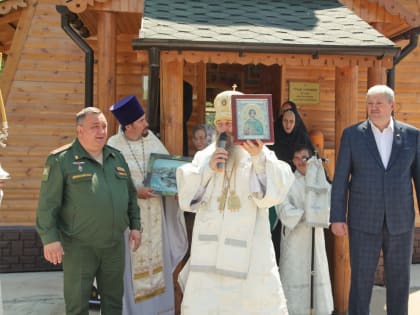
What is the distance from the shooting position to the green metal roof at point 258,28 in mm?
4312

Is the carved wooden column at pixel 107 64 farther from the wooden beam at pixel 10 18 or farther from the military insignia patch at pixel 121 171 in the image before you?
the wooden beam at pixel 10 18

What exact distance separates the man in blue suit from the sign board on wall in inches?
118

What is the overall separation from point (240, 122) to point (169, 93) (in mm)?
1599

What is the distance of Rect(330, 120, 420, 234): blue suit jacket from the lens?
3717 millimetres

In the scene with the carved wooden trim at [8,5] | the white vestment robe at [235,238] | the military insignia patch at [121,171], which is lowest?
the white vestment robe at [235,238]

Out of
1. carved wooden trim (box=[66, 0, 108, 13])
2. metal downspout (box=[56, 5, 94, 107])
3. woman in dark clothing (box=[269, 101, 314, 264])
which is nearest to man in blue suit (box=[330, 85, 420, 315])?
woman in dark clothing (box=[269, 101, 314, 264])

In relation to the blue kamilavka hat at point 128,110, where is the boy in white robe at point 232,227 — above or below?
below

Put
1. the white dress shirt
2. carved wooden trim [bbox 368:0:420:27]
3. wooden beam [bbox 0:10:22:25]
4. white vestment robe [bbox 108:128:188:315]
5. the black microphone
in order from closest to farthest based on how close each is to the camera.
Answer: the black microphone, the white dress shirt, white vestment robe [bbox 108:128:188:315], carved wooden trim [bbox 368:0:420:27], wooden beam [bbox 0:10:22:25]

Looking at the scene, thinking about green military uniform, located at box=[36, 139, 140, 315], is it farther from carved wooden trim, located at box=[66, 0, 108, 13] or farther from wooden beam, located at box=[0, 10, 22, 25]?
wooden beam, located at box=[0, 10, 22, 25]

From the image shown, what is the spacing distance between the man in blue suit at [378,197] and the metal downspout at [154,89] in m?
1.73

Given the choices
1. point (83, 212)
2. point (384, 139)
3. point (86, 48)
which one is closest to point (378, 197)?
point (384, 139)

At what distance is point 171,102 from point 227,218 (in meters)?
1.65

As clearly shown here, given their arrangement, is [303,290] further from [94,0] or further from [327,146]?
[94,0]

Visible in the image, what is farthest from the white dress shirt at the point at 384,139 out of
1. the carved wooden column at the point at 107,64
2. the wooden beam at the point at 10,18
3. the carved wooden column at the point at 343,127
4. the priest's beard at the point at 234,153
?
the wooden beam at the point at 10,18
